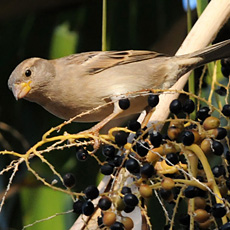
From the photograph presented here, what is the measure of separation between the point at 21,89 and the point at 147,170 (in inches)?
42.0

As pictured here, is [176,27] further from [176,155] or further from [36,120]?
[176,155]

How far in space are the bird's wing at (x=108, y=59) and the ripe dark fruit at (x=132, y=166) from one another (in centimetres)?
98

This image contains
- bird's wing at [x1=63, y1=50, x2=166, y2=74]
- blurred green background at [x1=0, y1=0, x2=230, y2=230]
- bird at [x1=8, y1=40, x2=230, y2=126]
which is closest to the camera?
bird at [x1=8, y1=40, x2=230, y2=126]

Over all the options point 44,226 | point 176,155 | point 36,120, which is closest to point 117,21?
point 36,120

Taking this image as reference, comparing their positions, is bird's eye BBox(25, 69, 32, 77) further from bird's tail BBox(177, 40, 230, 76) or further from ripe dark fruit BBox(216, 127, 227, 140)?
ripe dark fruit BBox(216, 127, 227, 140)

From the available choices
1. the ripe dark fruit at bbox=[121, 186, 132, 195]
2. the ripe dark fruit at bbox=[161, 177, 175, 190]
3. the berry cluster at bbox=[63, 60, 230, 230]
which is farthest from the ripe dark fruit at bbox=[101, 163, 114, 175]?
the ripe dark fruit at bbox=[161, 177, 175, 190]

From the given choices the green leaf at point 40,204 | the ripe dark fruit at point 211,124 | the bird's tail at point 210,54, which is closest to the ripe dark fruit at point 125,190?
the ripe dark fruit at point 211,124

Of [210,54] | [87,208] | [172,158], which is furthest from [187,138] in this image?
[210,54]

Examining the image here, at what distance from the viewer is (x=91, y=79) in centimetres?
204

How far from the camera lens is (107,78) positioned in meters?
2.02

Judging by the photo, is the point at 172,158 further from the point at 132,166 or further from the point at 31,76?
the point at 31,76

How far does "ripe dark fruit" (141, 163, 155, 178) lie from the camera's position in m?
1.08

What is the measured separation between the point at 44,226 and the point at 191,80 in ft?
2.49

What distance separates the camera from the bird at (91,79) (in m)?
1.96
